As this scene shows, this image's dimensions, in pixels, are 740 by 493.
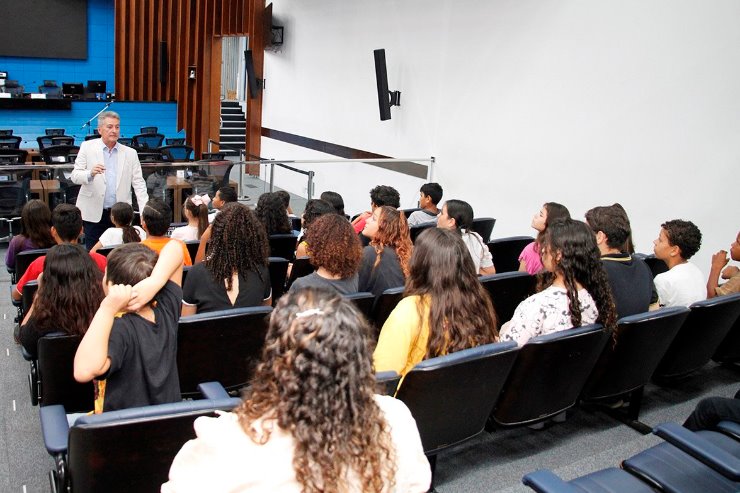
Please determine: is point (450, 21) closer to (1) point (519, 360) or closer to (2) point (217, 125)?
(1) point (519, 360)

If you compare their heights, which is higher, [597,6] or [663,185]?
[597,6]

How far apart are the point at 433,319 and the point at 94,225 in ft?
14.1

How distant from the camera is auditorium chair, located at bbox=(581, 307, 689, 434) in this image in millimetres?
2922

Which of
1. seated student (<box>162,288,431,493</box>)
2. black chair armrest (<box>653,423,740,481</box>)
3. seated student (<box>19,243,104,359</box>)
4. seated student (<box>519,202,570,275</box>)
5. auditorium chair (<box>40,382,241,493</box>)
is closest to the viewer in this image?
seated student (<box>162,288,431,493</box>)

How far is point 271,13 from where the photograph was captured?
40.9 ft

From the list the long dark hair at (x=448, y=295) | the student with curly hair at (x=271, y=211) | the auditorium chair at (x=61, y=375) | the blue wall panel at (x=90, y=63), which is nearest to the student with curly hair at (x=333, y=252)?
the long dark hair at (x=448, y=295)

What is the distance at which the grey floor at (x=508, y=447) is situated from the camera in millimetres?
2758

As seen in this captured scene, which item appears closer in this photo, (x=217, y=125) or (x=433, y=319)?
(x=433, y=319)

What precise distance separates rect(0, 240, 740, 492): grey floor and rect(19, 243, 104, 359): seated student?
0.62m

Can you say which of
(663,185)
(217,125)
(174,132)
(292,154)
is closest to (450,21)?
(663,185)

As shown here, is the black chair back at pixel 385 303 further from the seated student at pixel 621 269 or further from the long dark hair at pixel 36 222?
the long dark hair at pixel 36 222

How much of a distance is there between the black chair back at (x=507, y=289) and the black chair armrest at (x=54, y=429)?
7.41 feet

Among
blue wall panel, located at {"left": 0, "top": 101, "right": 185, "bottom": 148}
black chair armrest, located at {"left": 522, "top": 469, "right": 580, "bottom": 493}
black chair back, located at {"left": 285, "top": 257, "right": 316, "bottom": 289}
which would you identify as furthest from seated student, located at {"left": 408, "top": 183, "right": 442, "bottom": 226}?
blue wall panel, located at {"left": 0, "top": 101, "right": 185, "bottom": 148}

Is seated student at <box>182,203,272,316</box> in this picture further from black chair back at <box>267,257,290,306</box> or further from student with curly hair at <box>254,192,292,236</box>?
student with curly hair at <box>254,192,292,236</box>
